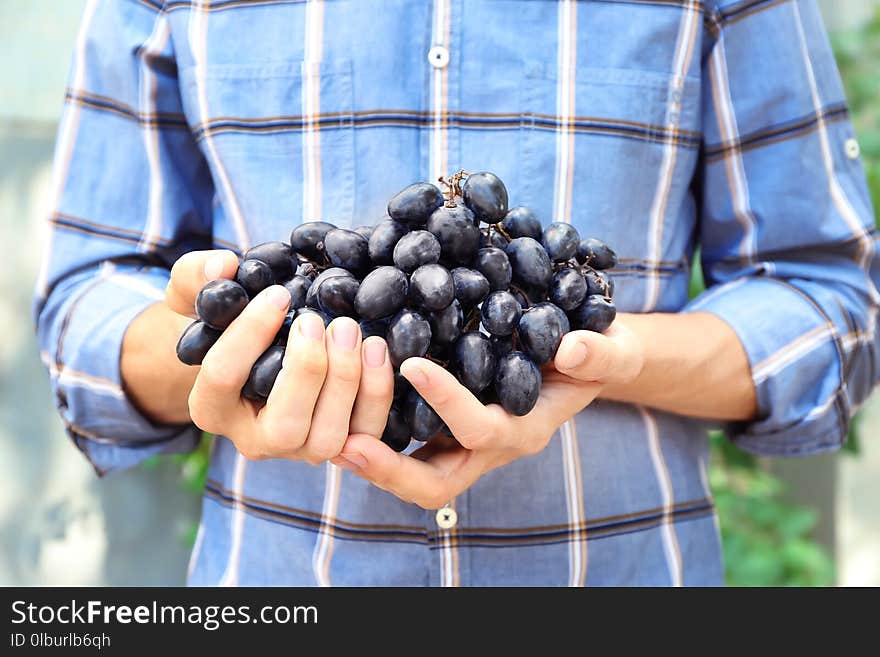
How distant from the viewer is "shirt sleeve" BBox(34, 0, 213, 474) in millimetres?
907

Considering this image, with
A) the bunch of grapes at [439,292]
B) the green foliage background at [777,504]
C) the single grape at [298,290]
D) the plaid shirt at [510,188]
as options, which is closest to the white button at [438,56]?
the plaid shirt at [510,188]

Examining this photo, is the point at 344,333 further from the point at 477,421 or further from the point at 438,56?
the point at 438,56

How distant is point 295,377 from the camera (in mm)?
583

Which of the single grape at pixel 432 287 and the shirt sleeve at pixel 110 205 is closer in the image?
the single grape at pixel 432 287

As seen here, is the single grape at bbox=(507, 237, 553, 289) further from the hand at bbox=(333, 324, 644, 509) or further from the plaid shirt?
the plaid shirt

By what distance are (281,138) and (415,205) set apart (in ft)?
1.05

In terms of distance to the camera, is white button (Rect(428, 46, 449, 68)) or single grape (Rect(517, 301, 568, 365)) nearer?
single grape (Rect(517, 301, 568, 365))

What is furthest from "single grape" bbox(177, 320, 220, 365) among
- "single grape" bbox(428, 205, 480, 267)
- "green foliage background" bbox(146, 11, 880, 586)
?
"green foliage background" bbox(146, 11, 880, 586)

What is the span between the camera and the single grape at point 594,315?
2.16 ft

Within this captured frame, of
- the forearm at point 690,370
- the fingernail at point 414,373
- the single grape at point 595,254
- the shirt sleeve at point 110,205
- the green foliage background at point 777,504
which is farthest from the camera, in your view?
the green foliage background at point 777,504

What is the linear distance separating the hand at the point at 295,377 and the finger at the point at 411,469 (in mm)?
15

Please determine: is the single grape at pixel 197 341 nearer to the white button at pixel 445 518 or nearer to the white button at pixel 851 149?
the white button at pixel 445 518

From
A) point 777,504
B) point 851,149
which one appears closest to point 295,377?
point 851,149

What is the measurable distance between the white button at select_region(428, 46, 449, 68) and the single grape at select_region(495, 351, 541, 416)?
15.5 inches
